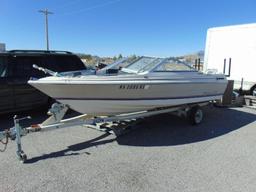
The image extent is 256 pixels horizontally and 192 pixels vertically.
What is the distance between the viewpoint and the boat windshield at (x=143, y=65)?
5512 mm

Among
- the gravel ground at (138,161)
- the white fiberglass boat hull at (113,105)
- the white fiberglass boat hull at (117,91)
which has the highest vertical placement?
the white fiberglass boat hull at (117,91)

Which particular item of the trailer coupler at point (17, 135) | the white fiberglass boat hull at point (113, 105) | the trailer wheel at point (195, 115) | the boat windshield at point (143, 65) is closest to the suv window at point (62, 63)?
the boat windshield at point (143, 65)

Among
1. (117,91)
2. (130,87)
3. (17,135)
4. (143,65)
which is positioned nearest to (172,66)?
(143,65)

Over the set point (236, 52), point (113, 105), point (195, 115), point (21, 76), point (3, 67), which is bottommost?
point (195, 115)

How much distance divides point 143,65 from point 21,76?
10.9ft

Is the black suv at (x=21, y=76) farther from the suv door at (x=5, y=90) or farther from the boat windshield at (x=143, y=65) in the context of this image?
the boat windshield at (x=143, y=65)

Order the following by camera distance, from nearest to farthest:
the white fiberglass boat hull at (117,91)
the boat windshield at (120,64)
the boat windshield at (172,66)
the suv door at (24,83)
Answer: the white fiberglass boat hull at (117,91), the boat windshield at (172,66), the boat windshield at (120,64), the suv door at (24,83)

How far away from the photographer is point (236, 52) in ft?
31.6

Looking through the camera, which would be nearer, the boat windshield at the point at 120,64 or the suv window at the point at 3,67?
the boat windshield at the point at 120,64

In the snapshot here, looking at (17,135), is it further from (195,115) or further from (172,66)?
(195,115)

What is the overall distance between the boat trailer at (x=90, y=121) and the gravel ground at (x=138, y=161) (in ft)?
0.61

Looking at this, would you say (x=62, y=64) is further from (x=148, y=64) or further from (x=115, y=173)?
(x=115, y=173)

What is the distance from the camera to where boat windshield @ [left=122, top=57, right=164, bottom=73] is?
5.51m

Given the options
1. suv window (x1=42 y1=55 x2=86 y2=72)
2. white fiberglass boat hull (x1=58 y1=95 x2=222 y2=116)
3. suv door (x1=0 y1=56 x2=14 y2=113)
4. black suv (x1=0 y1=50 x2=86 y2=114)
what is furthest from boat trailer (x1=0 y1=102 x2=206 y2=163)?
suv window (x1=42 y1=55 x2=86 y2=72)
